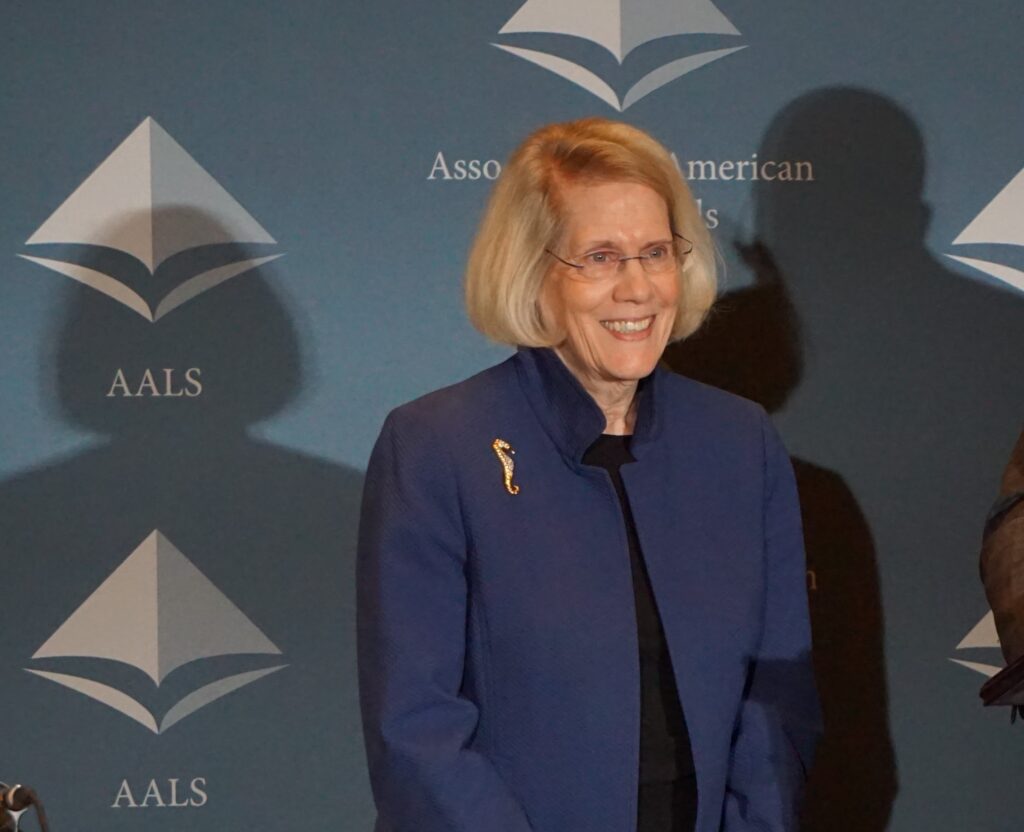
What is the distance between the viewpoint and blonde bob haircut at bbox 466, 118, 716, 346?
2.13 meters

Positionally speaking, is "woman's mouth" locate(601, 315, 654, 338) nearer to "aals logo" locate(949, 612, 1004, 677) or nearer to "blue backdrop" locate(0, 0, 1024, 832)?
"blue backdrop" locate(0, 0, 1024, 832)

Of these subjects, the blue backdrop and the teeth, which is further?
the blue backdrop

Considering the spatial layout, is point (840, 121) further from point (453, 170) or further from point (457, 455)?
point (457, 455)

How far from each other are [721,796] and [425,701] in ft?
1.52

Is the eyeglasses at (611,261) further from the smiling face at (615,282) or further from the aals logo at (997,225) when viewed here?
the aals logo at (997,225)

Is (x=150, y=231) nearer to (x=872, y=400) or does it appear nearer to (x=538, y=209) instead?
(x=538, y=209)

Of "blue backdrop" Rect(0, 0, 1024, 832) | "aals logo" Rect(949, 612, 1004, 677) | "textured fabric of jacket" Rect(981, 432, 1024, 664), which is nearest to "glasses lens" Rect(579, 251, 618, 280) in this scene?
"textured fabric of jacket" Rect(981, 432, 1024, 664)

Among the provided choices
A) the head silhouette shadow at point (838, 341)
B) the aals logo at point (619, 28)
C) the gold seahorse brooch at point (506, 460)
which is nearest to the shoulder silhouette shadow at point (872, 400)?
the head silhouette shadow at point (838, 341)

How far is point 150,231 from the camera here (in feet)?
9.53

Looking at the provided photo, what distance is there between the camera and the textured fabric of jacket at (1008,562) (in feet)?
6.30

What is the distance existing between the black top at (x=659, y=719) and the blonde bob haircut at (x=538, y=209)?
0.43 m

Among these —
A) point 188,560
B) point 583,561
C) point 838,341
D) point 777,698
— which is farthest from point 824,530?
point 188,560

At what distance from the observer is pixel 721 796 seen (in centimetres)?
210

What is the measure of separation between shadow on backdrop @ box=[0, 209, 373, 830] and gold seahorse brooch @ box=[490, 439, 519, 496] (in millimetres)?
888
